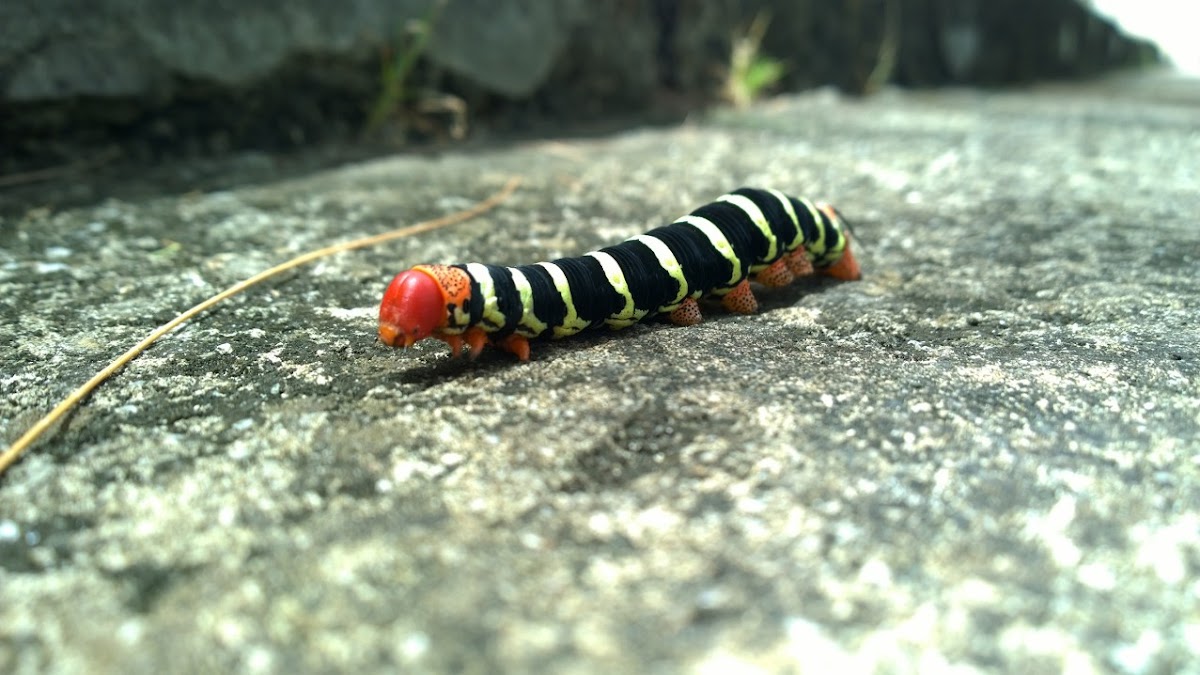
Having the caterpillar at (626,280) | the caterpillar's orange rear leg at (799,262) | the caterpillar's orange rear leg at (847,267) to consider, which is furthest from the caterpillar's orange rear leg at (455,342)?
the caterpillar's orange rear leg at (847,267)

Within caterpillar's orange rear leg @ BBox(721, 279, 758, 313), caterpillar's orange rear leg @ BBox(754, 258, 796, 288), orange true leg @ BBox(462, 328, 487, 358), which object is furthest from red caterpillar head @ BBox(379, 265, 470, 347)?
caterpillar's orange rear leg @ BBox(754, 258, 796, 288)

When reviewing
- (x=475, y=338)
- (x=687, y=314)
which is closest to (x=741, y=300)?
(x=687, y=314)

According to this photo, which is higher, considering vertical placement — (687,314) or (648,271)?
(648,271)

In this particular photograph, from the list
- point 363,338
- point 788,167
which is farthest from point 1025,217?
point 363,338

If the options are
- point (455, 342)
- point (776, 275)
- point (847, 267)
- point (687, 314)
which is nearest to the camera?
point (455, 342)

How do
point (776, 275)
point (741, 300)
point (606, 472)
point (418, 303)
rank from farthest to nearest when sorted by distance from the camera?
1. point (776, 275)
2. point (741, 300)
3. point (418, 303)
4. point (606, 472)

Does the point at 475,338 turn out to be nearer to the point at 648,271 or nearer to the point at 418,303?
the point at 418,303
